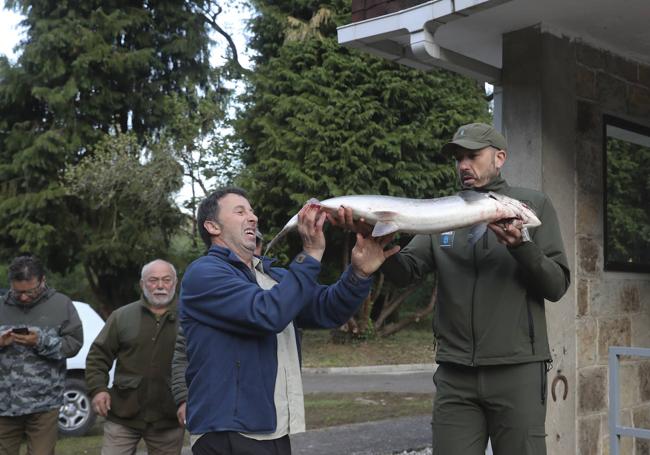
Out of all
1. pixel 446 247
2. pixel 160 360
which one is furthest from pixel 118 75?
pixel 446 247

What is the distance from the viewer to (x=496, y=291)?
3.22 metres

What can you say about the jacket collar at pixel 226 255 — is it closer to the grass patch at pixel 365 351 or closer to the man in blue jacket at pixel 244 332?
the man in blue jacket at pixel 244 332

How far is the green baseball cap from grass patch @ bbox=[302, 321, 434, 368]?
13.2 m

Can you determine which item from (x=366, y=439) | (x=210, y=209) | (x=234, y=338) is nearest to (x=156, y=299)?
(x=210, y=209)

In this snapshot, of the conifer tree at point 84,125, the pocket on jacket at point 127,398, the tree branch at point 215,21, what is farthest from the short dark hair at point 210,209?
the tree branch at point 215,21

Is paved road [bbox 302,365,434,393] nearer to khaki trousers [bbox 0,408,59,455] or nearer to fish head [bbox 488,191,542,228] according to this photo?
khaki trousers [bbox 0,408,59,455]

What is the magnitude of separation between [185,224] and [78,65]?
5343mm

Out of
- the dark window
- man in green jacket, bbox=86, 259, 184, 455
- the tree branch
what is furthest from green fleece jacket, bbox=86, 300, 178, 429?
the tree branch

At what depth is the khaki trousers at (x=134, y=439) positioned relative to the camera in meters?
4.86

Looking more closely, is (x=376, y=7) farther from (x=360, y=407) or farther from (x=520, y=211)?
(x=360, y=407)

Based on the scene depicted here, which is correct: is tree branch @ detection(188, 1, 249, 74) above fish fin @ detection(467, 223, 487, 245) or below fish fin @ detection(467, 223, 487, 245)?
above

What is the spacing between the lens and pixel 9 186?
21672 mm

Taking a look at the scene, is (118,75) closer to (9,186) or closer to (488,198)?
(9,186)

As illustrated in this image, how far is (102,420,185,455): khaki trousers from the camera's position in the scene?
15.9ft
